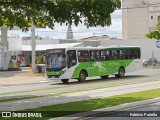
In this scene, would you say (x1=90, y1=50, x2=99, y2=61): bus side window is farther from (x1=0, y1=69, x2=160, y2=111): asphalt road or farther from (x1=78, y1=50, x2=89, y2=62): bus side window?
(x1=0, y1=69, x2=160, y2=111): asphalt road

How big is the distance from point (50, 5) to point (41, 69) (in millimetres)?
31167

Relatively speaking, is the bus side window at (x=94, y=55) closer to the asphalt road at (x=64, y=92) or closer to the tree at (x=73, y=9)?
the asphalt road at (x=64, y=92)

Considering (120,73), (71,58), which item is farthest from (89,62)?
(120,73)

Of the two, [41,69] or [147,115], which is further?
[41,69]

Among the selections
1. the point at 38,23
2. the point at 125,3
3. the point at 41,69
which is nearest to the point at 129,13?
the point at 125,3

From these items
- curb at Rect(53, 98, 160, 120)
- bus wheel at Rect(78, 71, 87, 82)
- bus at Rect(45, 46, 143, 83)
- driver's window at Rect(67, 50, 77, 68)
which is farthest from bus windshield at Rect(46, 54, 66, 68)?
curb at Rect(53, 98, 160, 120)

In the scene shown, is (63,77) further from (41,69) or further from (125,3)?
(125,3)

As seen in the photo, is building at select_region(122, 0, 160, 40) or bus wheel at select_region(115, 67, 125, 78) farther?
building at select_region(122, 0, 160, 40)

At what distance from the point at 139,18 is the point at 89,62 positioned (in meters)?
66.2

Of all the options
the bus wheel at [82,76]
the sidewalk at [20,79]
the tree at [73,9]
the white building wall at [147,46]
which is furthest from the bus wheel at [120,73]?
the white building wall at [147,46]

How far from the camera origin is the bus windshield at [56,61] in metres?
30.0

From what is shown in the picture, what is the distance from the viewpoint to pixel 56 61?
1189 inches

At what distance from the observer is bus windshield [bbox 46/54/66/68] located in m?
30.0

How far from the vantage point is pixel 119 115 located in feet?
41.4
